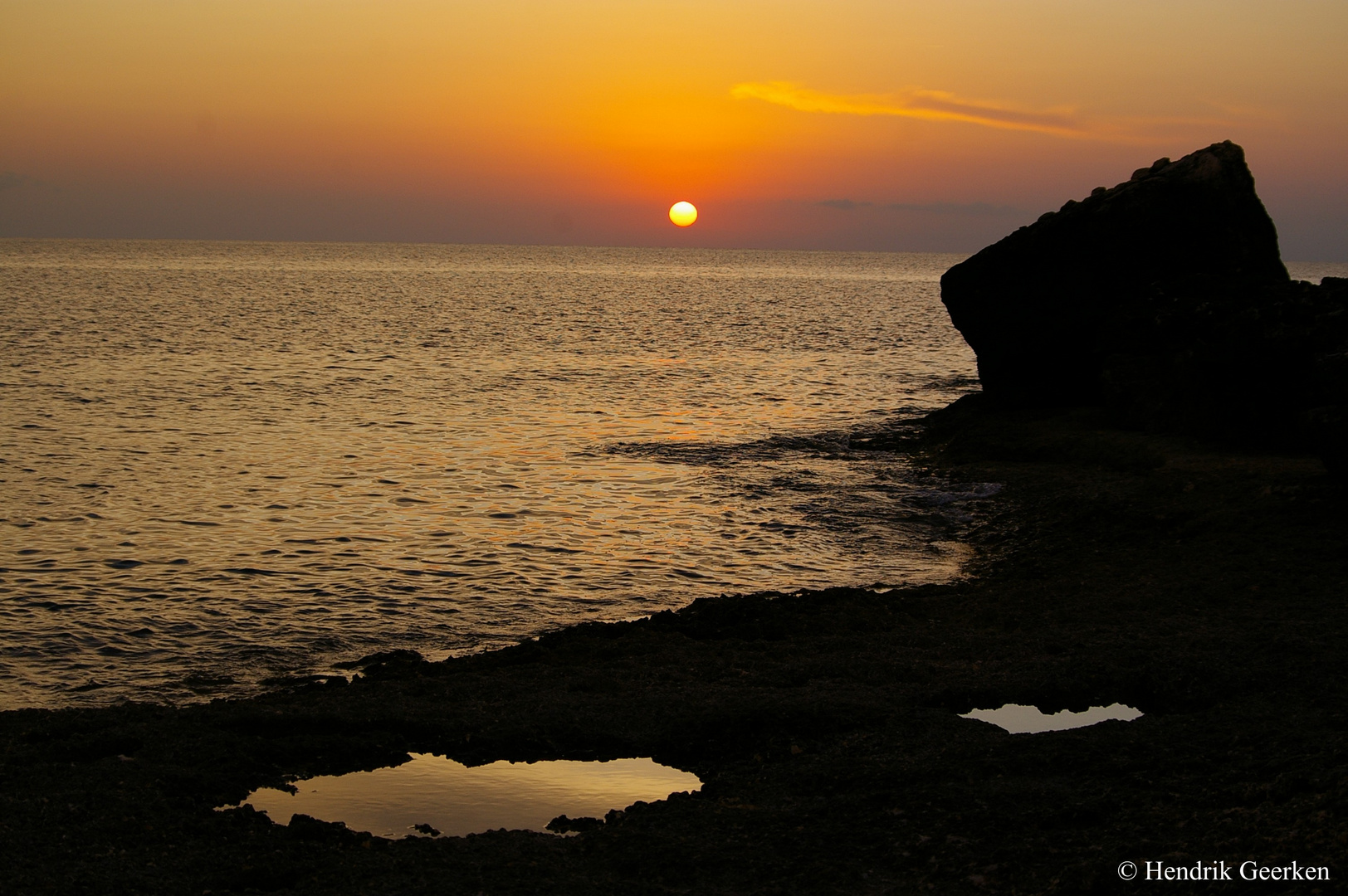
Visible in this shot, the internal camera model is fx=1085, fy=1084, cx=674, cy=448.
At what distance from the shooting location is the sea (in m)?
14.8

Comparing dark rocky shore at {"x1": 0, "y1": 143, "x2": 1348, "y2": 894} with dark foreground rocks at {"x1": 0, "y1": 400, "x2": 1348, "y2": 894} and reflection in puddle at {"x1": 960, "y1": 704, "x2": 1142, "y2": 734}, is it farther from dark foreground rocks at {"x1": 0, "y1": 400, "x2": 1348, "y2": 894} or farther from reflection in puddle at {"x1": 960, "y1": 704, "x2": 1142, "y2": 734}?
reflection in puddle at {"x1": 960, "y1": 704, "x2": 1142, "y2": 734}

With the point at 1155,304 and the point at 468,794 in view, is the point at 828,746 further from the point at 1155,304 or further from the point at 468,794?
the point at 1155,304

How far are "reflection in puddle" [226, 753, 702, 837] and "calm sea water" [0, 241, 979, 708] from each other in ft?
13.8

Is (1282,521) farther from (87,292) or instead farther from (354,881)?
(87,292)

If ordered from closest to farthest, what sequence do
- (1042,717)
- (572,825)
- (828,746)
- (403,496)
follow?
(572,825), (828,746), (1042,717), (403,496)

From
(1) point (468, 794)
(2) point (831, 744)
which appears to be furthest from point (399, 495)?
(2) point (831, 744)

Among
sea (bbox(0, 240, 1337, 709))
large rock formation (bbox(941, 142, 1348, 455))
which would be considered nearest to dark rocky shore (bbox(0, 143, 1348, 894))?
sea (bbox(0, 240, 1337, 709))

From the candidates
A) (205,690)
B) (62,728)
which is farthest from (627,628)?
(62,728)

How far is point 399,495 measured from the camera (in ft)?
76.4

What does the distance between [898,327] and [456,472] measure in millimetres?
60481

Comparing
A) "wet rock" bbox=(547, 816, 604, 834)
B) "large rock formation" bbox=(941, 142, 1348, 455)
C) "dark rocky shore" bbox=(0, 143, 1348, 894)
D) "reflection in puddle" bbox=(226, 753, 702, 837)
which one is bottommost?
"reflection in puddle" bbox=(226, 753, 702, 837)

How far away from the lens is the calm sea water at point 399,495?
48.8 feet

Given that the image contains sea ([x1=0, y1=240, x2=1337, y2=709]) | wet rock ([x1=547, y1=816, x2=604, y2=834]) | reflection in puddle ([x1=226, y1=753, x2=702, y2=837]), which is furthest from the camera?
sea ([x1=0, y1=240, x2=1337, y2=709])

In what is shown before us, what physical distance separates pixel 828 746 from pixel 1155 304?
20385mm
